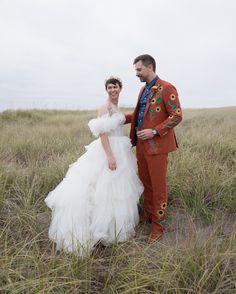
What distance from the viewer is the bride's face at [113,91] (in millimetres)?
3259

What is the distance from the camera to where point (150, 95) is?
311cm

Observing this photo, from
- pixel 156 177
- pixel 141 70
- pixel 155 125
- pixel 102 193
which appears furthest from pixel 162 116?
pixel 102 193

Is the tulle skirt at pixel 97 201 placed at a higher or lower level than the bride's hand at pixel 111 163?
lower

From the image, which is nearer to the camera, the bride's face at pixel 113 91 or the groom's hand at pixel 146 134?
the groom's hand at pixel 146 134

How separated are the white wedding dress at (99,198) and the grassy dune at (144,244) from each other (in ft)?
0.50

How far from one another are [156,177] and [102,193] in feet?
1.91

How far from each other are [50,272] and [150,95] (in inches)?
72.7

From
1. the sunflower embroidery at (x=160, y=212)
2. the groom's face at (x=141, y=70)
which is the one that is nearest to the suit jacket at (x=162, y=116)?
the groom's face at (x=141, y=70)

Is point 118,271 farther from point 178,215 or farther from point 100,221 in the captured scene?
point 178,215

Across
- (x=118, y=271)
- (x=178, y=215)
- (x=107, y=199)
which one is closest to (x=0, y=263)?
(x=118, y=271)

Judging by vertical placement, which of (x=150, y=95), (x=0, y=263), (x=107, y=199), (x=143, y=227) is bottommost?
(x=143, y=227)

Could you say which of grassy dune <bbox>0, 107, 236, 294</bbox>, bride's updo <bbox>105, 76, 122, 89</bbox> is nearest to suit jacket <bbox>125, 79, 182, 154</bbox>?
bride's updo <bbox>105, 76, 122, 89</bbox>

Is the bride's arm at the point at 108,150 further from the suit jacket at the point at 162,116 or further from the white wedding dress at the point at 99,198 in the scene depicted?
the suit jacket at the point at 162,116

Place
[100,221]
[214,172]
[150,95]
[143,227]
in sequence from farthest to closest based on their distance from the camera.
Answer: [214,172]
[143,227]
[150,95]
[100,221]
